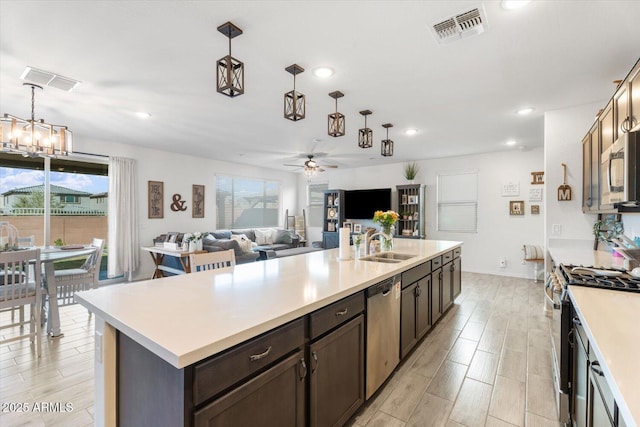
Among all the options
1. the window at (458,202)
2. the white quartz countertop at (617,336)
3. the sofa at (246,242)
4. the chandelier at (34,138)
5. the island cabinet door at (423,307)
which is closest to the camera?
the white quartz countertop at (617,336)

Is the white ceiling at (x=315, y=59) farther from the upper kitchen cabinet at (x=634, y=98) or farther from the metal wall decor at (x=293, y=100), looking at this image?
the upper kitchen cabinet at (x=634, y=98)

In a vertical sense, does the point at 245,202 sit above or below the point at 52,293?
above

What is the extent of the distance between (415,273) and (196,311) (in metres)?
1.96

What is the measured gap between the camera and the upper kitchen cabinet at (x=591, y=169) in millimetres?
2641

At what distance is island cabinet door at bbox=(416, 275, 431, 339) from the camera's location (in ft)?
9.02

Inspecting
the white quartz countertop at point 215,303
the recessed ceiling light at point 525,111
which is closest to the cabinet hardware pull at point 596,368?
the white quartz countertop at point 215,303

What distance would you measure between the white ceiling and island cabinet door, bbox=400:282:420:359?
195 cm

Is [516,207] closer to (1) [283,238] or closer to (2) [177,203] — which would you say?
(1) [283,238]

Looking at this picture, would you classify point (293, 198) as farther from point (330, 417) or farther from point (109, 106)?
point (330, 417)

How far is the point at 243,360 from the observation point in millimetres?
1107

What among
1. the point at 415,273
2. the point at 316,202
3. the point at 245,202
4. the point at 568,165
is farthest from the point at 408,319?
the point at 316,202

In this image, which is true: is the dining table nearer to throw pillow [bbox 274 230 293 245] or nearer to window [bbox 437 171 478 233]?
throw pillow [bbox 274 230 293 245]

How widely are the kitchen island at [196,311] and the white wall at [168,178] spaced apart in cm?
448

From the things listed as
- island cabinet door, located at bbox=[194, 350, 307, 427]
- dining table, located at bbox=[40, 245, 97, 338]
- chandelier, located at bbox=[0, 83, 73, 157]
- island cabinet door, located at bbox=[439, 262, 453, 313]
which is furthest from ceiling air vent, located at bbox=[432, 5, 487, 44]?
dining table, located at bbox=[40, 245, 97, 338]
